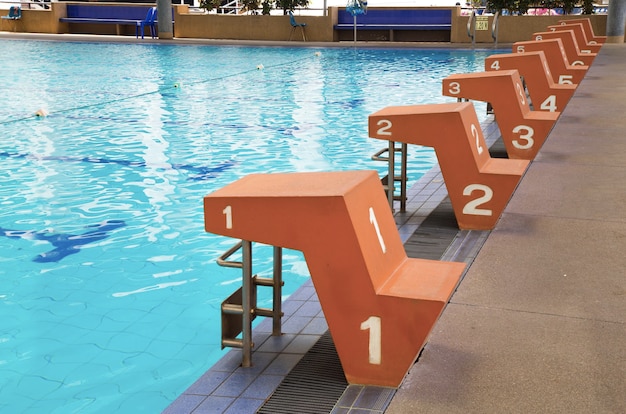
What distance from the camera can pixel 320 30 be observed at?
85.9 ft

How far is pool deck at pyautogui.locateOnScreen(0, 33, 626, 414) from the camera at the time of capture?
189 cm

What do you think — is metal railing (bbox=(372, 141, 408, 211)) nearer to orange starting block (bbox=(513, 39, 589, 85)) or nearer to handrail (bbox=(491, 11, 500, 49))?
orange starting block (bbox=(513, 39, 589, 85))

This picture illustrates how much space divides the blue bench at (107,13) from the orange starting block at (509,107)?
2438 cm

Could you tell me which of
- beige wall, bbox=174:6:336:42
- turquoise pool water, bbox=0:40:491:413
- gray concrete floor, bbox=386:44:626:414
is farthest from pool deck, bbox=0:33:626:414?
beige wall, bbox=174:6:336:42

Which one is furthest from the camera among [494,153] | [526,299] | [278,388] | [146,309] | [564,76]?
[564,76]

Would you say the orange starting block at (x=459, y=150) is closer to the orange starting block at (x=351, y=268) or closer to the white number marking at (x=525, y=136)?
the white number marking at (x=525, y=136)

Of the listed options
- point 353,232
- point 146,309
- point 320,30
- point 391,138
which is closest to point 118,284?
point 146,309

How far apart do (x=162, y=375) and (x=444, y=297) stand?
5.06 ft

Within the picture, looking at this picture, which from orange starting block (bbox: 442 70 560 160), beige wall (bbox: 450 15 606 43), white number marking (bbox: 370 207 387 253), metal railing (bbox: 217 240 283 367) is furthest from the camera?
beige wall (bbox: 450 15 606 43)

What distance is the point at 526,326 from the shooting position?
7.47 ft

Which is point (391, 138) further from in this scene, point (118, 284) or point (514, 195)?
point (118, 284)

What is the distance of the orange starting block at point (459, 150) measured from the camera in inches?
185

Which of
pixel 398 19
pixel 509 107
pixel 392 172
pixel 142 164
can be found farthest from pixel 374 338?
pixel 398 19

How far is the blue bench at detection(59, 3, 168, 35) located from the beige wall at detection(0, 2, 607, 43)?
1.55 ft
